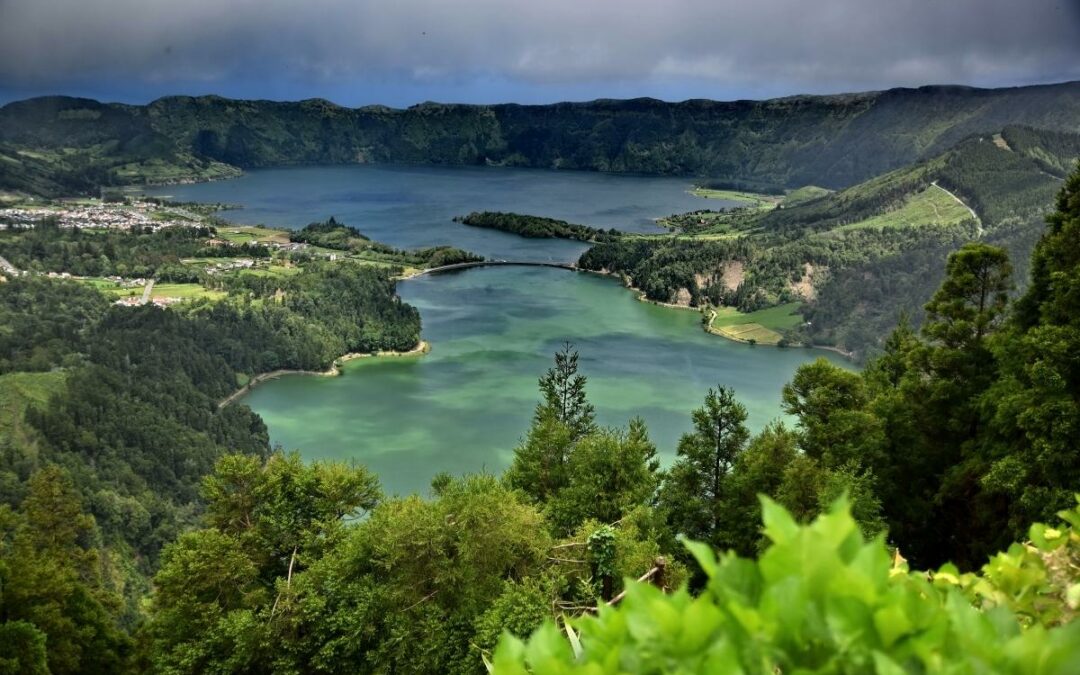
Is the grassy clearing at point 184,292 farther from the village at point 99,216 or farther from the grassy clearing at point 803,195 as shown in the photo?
the grassy clearing at point 803,195

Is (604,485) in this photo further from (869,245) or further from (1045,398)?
(869,245)

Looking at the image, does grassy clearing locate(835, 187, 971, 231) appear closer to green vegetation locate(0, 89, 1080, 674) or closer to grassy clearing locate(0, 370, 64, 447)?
green vegetation locate(0, 89, 1080, 674)

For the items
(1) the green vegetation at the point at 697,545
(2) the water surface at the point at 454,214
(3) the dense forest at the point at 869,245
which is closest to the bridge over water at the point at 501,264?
(3) the dense forest at the point at 869,245

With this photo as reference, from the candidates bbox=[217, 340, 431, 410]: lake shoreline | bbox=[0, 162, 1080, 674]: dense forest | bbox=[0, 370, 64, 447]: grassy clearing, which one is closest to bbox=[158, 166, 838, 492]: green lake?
bbox=[217, 340, 431, 410]: lake shoreline

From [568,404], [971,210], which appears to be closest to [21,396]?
[568,404]

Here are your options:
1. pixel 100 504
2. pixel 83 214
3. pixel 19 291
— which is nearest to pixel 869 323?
pixel 100 504

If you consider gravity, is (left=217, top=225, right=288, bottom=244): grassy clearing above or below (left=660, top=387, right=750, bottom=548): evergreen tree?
below
